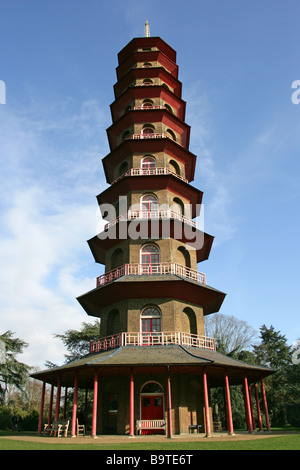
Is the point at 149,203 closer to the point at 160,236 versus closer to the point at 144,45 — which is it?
the point at 160,236

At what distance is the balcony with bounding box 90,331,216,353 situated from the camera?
1788cm

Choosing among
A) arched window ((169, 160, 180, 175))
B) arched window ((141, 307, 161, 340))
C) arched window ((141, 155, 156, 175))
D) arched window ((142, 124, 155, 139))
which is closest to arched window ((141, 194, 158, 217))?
arched window ((141, 155, 156, 175))

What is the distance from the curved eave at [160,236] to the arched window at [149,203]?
5.57 ft

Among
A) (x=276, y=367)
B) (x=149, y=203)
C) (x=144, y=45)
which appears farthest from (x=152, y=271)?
(x=276, y=367)

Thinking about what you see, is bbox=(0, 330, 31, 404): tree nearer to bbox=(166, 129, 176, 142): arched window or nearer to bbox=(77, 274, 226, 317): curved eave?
bbox=(77, 274, 226, 317): curved eave

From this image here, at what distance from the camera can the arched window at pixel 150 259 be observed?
65.9 ft

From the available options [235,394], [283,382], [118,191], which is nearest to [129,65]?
[118,191]

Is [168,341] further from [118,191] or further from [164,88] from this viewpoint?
[164,88]

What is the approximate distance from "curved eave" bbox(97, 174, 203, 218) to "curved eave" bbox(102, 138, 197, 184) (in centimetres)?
259

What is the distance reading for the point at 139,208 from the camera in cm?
2223

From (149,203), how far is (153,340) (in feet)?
27.9

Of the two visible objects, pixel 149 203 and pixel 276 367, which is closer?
pixel 149 203

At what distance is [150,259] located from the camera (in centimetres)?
2083

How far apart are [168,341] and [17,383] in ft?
60.2
